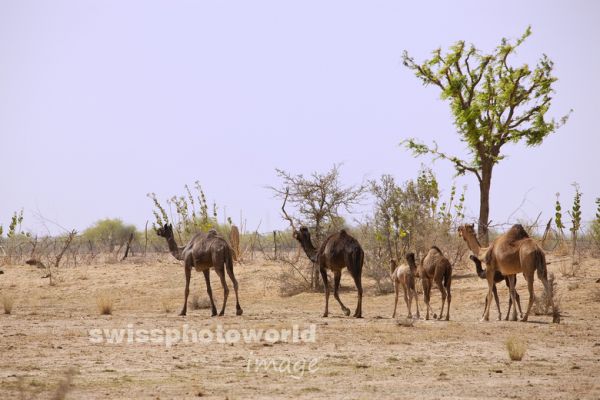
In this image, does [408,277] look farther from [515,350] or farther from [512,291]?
[515,350]

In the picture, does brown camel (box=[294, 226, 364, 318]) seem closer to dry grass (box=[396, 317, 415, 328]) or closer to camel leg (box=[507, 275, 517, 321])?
dry grass (box=[396, 317, 415, 328])

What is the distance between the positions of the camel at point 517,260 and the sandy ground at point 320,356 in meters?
0.70

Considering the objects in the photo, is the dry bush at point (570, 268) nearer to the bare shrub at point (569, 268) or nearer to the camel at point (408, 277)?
the bare shrub at point (569, 268)

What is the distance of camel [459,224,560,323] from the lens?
1748 cm

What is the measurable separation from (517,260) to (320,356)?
6580 millimetres

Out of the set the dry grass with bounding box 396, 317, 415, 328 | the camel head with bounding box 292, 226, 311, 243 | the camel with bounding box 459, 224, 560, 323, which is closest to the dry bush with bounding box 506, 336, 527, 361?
the dry grass with bounding box 396, 317, 415, 328

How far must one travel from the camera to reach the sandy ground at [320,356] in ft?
33.6

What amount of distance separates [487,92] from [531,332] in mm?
18656

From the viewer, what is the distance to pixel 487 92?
33.2 m

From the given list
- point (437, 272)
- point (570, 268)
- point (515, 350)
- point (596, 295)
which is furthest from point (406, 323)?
point (570, 268)

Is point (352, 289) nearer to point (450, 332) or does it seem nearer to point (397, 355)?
point (450, 332)

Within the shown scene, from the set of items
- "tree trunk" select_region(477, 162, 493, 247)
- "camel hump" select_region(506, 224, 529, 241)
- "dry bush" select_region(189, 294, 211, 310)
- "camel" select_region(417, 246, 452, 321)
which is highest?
"tree trunk" select_region(477, 162, 493, 247)

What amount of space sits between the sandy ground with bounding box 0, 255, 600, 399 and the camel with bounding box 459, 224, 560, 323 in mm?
698

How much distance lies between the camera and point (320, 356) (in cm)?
1296
